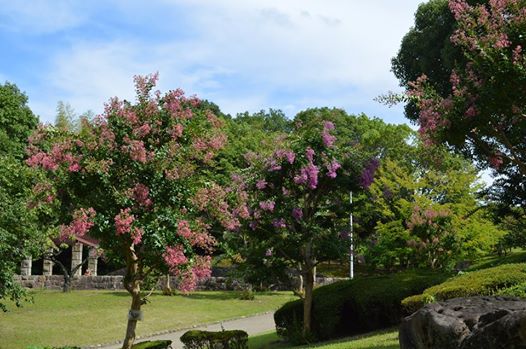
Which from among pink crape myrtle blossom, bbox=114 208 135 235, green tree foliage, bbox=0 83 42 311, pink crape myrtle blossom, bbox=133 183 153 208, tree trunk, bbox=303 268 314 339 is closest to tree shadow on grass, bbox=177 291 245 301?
green tree foliage, bbox=0 83 42 311

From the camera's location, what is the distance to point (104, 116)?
11031mm

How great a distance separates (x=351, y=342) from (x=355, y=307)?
2270 millimetres

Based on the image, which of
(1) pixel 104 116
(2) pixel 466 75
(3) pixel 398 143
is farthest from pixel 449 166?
(1) pixel 104 116

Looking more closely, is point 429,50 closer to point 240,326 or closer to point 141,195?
point 240,326

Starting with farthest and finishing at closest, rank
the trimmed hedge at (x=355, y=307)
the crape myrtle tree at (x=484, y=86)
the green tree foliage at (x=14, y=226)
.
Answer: the green tree foliage at (x=14, y=226) < the trimmed hedge at (x=355, y=307) < the crape myrtle tree at (x=484, y=86)

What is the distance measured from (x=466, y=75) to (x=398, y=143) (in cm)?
2707

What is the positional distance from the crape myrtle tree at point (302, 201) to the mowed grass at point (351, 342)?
1.20m

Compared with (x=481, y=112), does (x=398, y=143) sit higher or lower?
higher

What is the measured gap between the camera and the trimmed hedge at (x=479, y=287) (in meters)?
10.5

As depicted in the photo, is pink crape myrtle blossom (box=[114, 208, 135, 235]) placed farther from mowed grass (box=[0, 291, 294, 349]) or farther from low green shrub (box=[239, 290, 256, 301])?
low green shrub (box=[239, 290, 256, 301])

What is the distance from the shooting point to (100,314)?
22344mm

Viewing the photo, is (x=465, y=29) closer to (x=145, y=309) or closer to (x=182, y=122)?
(x=182, y=122)

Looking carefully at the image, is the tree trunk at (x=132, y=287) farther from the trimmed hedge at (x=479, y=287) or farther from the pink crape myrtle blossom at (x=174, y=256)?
the trimmed hedge at (x=479, y=287)

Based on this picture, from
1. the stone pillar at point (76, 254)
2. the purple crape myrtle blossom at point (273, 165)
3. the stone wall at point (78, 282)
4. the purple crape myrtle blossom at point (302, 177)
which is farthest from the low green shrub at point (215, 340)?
the stone pillar at point (76, 254)
